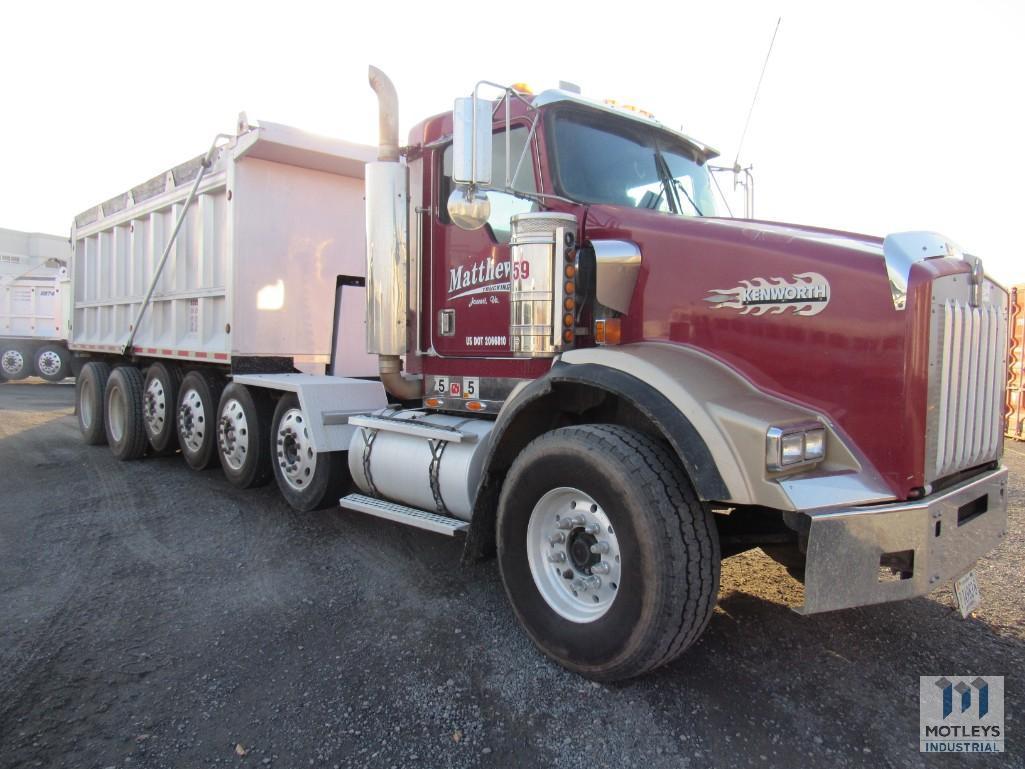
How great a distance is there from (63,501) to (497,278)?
4781 mm

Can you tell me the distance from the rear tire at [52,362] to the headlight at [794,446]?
75.9ft

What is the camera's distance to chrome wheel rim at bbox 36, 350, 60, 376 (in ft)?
66.6

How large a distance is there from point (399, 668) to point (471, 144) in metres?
2.41

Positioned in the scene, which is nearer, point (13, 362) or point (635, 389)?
point (635, 389)

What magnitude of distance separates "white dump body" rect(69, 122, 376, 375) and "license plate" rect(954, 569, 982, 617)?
4.81m

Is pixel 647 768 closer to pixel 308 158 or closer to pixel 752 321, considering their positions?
pixel 752 321

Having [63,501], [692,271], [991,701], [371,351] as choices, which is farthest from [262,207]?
[991,701]

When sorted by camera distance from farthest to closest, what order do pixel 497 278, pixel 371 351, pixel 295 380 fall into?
pixel 295 380 → pixel 371 351 → pixel 497 278

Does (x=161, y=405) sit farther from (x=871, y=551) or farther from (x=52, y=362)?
(x=52, y=362)

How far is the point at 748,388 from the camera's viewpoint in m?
2.77

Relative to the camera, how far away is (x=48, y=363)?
20.3 metres

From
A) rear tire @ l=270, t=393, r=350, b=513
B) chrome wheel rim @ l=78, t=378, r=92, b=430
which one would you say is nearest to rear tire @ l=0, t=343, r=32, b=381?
chrome wheel rim @ l=78, t=378, r=92, b=430

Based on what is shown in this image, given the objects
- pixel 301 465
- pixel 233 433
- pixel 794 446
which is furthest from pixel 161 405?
pixel 794 446

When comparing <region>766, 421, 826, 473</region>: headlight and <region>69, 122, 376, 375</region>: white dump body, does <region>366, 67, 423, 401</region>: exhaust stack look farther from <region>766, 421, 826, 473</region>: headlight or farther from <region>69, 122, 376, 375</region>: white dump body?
<region>766, 421, 826, 473</region>: headlight
